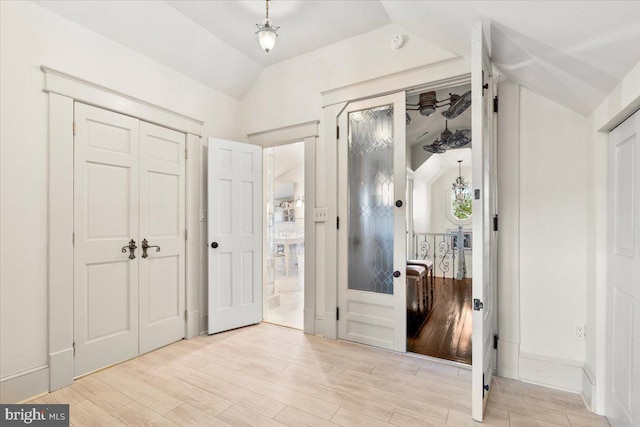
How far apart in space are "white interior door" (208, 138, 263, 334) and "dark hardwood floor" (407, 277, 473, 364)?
183 centimetres

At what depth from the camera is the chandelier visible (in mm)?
7098

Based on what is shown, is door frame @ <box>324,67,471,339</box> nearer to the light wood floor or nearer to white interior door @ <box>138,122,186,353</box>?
the light wood floor

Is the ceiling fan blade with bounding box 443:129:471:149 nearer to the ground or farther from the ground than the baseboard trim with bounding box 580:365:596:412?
farther from the ground

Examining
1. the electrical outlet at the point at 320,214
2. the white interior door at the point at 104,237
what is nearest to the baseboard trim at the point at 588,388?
the electrical outlet at the point at 320,214

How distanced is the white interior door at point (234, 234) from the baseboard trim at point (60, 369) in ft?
3.79

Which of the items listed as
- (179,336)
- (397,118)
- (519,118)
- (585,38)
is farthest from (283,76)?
(179,336)

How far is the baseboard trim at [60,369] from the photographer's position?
210cm

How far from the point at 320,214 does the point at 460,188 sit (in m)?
5.31

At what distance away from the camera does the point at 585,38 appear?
1.30m

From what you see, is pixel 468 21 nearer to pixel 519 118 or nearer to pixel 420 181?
pixel 519 118

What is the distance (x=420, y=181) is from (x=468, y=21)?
5.56 metres

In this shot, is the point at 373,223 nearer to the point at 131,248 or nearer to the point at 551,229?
the point at 551,229

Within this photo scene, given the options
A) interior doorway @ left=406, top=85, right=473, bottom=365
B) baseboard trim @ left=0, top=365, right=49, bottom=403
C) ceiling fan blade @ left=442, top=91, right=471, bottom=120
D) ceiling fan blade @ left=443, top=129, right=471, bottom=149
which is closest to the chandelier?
interior doorway @ left=406, top=85, right=473, bottom=365

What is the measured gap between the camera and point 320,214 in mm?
3096
